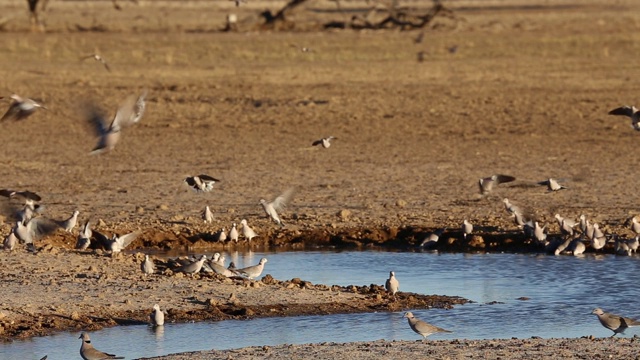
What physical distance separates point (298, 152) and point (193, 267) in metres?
8.37

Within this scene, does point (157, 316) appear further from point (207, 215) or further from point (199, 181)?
point (207, 215)

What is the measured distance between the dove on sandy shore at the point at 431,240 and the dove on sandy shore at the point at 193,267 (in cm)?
277

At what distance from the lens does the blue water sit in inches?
353

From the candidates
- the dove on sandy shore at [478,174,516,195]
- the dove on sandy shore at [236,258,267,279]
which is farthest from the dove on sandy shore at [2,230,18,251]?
the dove on sandy shore at [478,174,516,195]

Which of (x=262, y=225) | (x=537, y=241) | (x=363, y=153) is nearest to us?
(x=537, y=241)

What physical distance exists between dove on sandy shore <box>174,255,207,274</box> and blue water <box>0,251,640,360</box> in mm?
1106

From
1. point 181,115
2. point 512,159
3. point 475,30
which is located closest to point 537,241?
point 512,159

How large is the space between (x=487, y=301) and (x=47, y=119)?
45.2ft

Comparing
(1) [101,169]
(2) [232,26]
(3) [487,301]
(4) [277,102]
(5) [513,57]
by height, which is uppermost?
(2) [232,26]

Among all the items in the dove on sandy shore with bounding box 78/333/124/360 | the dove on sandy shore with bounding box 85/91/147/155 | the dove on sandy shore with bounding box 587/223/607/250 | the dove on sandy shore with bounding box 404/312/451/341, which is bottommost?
the dove on sandy shore with bounding box 78/333/124/360

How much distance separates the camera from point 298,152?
18969 mm

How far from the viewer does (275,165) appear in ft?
58.6

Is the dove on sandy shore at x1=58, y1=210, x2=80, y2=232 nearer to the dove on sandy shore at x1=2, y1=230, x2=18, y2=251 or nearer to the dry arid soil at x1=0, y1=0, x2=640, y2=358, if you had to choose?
the dry arid soil at x1=0, y1=0, x2=640, y2=358

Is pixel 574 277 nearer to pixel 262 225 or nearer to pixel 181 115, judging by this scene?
pixel 262 225
